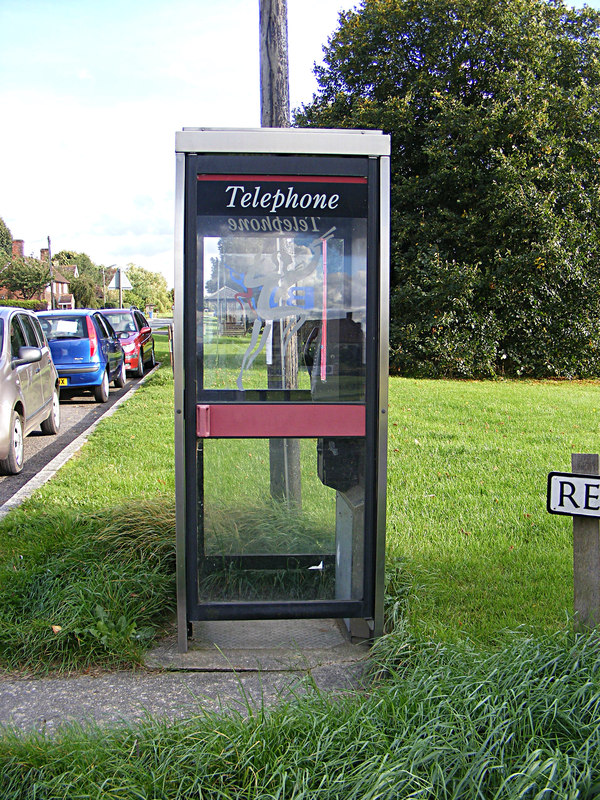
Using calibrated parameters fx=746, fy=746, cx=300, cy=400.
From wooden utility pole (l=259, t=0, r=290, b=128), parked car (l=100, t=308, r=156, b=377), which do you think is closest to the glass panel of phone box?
wooden utility pole (l=259, t=0, r=290, b=128)

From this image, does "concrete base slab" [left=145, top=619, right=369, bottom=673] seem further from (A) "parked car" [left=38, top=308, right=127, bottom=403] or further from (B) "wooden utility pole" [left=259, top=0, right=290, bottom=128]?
(A) "parked car" [left=38, top=308, right=127, bottom=403]

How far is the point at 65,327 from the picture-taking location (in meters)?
14.8

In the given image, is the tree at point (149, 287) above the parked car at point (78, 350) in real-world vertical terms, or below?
above

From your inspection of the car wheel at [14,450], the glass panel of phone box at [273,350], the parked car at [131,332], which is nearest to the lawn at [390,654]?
the glass panel of phone box at [273,350]

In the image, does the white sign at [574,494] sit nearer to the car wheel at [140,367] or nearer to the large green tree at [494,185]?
the large green tree at [494,185]

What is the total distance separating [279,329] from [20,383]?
5.78m

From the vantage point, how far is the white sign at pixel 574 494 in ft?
10.2

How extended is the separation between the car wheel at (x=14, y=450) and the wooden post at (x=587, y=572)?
643cm

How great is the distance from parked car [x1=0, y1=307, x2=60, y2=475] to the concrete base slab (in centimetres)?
461

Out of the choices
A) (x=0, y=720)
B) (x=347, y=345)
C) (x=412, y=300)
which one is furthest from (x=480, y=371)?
(x=0, y=720)

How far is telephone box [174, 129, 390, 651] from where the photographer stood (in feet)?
12.0

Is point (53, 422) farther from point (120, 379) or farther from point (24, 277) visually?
point (24, 277)

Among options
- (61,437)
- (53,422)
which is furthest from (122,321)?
(61,437)

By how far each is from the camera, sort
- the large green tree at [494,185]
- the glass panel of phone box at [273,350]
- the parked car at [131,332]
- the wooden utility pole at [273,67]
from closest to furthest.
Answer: the glass panel of phone box at [273,350]
the wooden utility pole at [273,67]
the large green tree at [494,185]
the parked car at [131,332]
